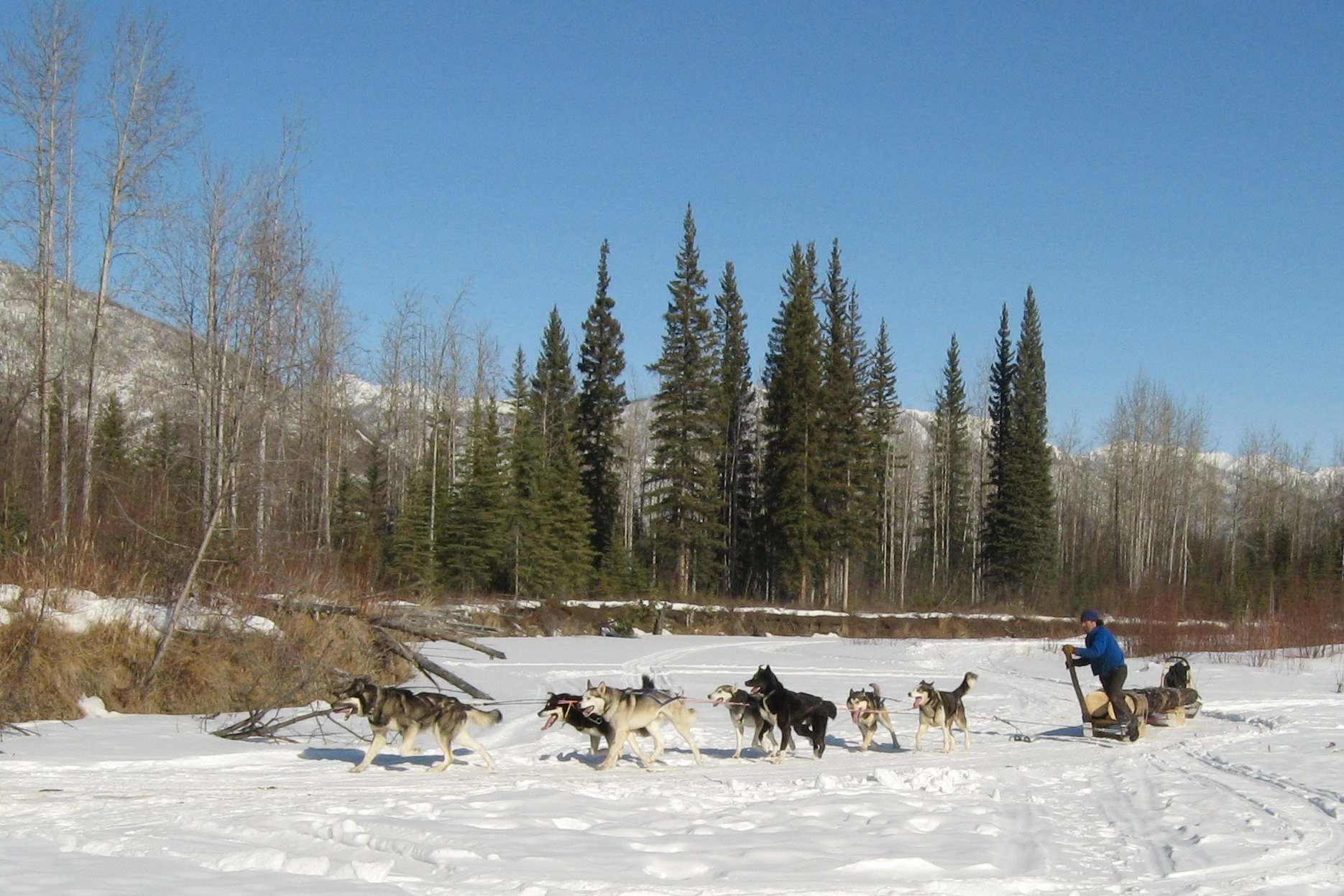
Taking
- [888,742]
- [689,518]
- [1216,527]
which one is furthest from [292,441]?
[1216,527]

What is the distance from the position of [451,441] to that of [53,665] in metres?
35.7

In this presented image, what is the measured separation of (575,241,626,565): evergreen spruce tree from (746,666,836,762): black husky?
4106cm

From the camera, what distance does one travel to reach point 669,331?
50719mm

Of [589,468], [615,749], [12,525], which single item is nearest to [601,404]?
[589,468]

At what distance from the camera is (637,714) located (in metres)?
10.0

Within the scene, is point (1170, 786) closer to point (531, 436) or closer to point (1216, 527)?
point (531, 436)

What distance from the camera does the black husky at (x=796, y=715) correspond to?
1066cm

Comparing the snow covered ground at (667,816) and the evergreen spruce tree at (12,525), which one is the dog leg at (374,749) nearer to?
the snow covered ground at (667,816)

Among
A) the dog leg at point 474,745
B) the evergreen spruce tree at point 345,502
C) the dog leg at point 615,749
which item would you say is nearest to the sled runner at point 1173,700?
the dog leg at point 615,749

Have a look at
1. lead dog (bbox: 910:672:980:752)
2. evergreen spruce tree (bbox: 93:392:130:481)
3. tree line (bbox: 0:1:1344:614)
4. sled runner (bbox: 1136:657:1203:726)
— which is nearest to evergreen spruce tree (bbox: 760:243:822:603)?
tree line (bbox: 0:1:1344:614)

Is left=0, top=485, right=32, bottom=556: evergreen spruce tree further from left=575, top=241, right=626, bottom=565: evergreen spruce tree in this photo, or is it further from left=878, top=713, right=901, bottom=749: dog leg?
left=575, top=241, right=626, bottom=565: evergreen spruce tree

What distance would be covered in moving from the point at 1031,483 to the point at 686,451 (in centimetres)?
2377

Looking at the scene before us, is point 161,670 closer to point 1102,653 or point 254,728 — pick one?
point 254,728

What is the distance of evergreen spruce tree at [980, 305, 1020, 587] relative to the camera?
6047cm
